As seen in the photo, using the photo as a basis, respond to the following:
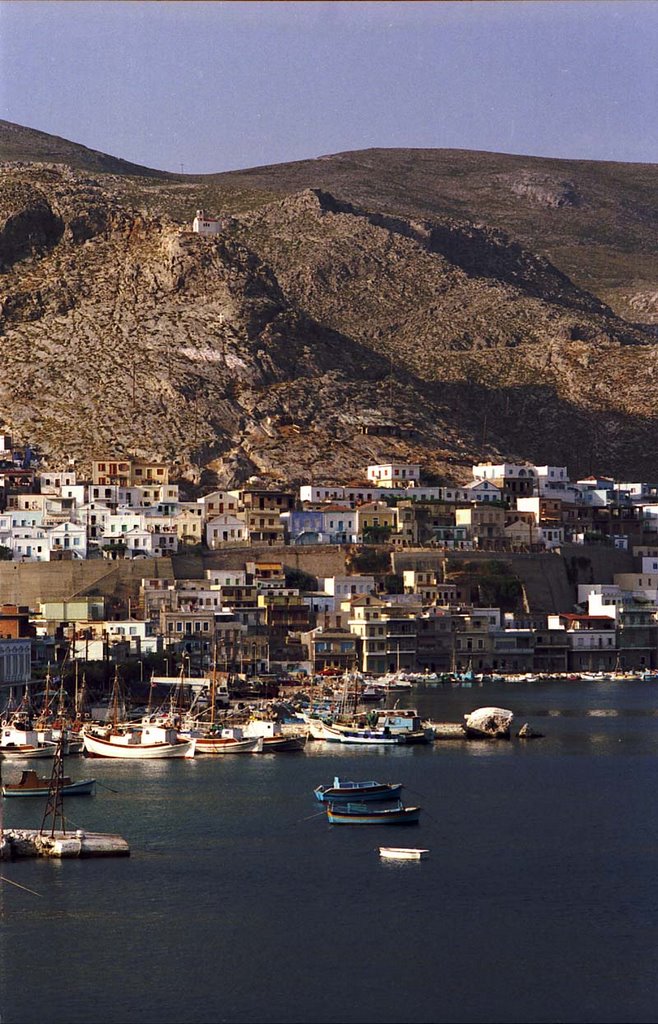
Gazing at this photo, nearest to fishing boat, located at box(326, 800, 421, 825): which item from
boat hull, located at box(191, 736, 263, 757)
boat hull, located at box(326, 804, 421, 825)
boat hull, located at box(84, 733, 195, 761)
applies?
boat hull, located at box(326, 804, 421, 825)

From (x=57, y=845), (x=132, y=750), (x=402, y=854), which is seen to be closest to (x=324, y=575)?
(x=132, y=750)

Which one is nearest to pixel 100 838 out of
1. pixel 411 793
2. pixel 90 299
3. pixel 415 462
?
pixel 411 793

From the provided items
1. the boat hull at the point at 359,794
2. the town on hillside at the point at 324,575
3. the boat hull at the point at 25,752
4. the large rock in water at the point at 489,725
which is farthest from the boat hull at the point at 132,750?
the town on hillside at the point at 324,575

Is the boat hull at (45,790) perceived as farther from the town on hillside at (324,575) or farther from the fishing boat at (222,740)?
the town on hillside at (324,575)

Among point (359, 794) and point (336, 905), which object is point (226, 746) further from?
point (336, 905)

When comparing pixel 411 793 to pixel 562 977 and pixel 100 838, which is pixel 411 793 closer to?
pixel 100 838
